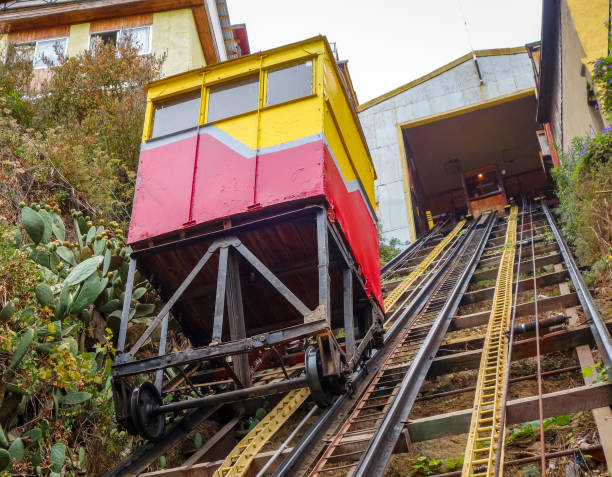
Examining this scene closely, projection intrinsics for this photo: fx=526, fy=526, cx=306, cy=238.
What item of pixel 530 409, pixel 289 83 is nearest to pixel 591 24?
pixel 289 83

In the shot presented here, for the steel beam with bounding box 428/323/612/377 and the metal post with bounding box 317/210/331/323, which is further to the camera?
the steel beam with bounding box 428/323/612/377

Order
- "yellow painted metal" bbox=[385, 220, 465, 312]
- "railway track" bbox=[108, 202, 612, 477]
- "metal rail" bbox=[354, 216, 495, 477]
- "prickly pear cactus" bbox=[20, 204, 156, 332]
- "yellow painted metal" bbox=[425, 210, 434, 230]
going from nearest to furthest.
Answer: "metal rail" bbox=[354, 216, 495, 477]
"railway track" bbox=[108, 202, 612, 477]
"prickly pear cactus" bbox=[20, 204, 156, 332]
"yellow painted metal" bbox=[385, 220, 465, 312]
"yellow painted metal" bbox=[425, 210, 434, 230]

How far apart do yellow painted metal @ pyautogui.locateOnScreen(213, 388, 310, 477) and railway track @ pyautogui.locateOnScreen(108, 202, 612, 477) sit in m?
0.01

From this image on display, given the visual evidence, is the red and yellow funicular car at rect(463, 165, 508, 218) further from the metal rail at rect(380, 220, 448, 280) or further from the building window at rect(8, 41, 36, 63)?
the building window at rect(8, 41, 36, 63)

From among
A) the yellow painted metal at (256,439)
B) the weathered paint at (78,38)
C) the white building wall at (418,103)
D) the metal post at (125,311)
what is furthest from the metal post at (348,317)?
the white building wall at (418,103)

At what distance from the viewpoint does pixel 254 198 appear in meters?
4.57

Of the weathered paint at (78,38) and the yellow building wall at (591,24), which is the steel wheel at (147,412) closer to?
the yellow building wall at (591,24)

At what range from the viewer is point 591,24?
27.4ft

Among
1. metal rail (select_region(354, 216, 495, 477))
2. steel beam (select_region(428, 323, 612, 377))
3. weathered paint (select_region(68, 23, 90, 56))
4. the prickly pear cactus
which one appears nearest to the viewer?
metal rail (select_region(354, 216, 495, 477))

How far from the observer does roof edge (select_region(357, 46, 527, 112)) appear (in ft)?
58.9

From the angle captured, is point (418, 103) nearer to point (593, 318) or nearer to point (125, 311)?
point (593, 318)

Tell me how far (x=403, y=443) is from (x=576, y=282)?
3.35 metres

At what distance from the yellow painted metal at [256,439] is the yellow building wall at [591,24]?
7.02 m

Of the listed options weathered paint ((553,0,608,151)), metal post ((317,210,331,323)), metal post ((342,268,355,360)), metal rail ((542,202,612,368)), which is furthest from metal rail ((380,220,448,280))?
metal post ((317,210,331,323))
